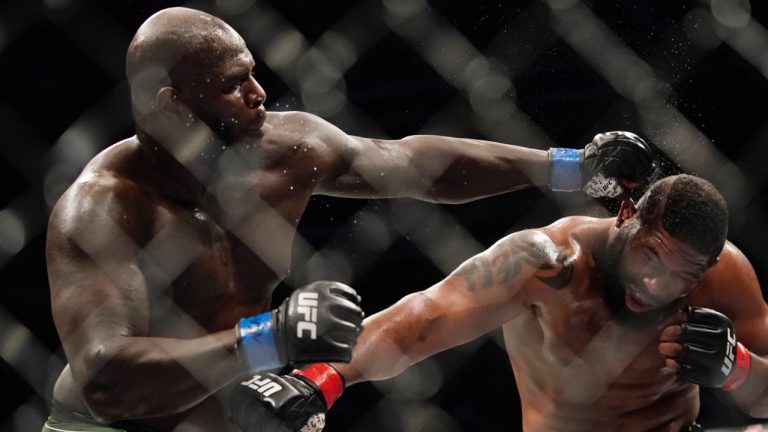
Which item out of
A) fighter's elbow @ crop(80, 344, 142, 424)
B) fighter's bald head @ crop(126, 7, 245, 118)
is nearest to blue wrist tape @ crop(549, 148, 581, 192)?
fighter's bald head @ crop(126, 7, 245, 118)

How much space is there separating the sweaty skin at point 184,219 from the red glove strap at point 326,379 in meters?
0.15

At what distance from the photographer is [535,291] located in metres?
1.95

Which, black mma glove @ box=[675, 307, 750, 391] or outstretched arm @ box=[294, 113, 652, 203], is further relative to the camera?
outstretched arm @ box=[294, 113, 652, 203]

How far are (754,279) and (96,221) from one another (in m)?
1.25

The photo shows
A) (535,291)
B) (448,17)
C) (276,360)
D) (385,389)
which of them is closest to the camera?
(276,360)

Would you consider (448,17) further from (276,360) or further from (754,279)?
(276,360)

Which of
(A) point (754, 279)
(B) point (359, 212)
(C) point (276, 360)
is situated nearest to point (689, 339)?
(A) point (754, 279)

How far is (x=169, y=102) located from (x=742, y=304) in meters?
1.15

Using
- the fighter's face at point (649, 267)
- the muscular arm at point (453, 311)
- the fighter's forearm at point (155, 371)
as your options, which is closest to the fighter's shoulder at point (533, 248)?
the muscular arm at point (453, 311)

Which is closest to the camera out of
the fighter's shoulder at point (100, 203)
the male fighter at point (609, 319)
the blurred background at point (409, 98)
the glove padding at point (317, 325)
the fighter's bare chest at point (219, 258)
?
the glove padding at point (317, 325)

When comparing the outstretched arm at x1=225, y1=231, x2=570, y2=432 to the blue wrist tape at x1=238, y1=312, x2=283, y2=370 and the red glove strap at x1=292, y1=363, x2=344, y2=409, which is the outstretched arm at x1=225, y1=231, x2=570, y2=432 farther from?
the blue wrist tape at x1=238, y1=312, x2=283, y2=370

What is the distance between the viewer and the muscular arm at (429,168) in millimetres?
1991

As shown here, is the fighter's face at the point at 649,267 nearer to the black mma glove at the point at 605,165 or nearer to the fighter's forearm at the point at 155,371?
the black mma glove at the point at 605,165

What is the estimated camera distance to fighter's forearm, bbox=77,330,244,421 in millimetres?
1439
